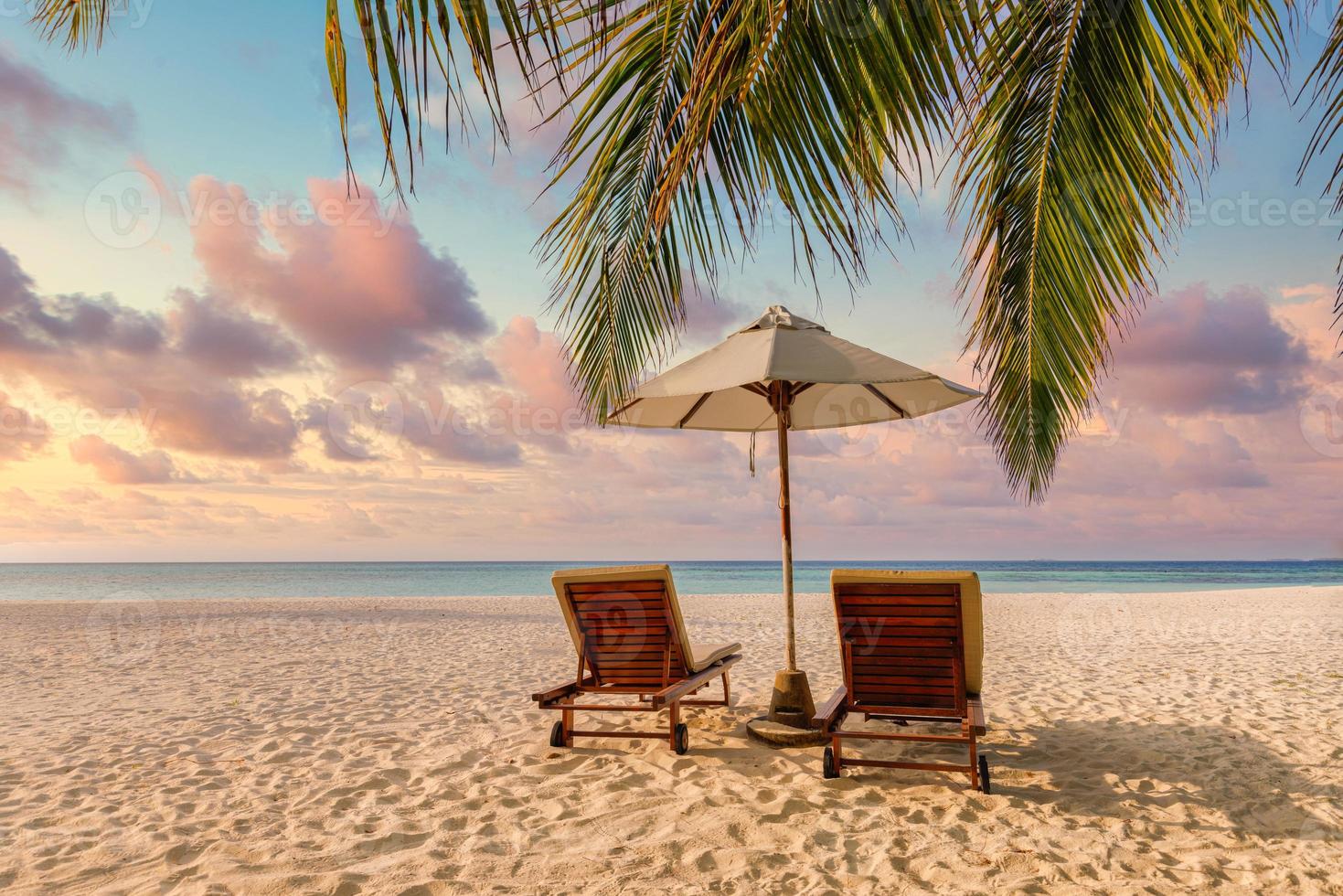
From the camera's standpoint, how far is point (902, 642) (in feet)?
12.3

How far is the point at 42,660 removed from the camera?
820cm

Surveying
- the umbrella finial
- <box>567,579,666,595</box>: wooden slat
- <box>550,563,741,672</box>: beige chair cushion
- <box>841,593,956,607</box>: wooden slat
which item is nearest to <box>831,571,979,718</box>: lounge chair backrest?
<box>841,593,956,607</box>: wooden slat

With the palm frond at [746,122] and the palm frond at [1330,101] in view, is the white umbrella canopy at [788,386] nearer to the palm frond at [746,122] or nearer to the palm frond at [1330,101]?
the palm frond at [746,122]

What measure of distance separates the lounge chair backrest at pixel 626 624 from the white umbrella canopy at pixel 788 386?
964 millimetres

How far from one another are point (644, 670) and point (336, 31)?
3.79 m

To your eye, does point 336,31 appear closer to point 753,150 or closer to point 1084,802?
point 753,150

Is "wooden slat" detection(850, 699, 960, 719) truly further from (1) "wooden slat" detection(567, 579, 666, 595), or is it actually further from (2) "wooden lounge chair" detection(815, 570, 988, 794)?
(1) "wooden slat" detection(567, 579, 666, 595)

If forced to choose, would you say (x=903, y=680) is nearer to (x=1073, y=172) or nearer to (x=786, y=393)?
(x=786, y=393)

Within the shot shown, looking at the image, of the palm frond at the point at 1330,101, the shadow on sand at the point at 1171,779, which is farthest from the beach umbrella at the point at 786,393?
the palm frond at the point at 1330,101

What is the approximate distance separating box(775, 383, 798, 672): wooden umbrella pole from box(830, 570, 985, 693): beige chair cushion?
709mm

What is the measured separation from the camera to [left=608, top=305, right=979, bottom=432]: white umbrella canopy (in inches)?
150

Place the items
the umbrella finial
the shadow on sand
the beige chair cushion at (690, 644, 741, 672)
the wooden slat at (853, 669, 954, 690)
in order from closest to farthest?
the shadow on sand → the wooden slat at (853, 669, 954, 690) → the umbrella finial → the beige chair cushion at (690, 644, 741, 672)

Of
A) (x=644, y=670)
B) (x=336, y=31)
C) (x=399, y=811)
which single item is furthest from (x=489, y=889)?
(x=336, y=31)

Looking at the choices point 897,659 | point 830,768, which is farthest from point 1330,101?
point 830,768
